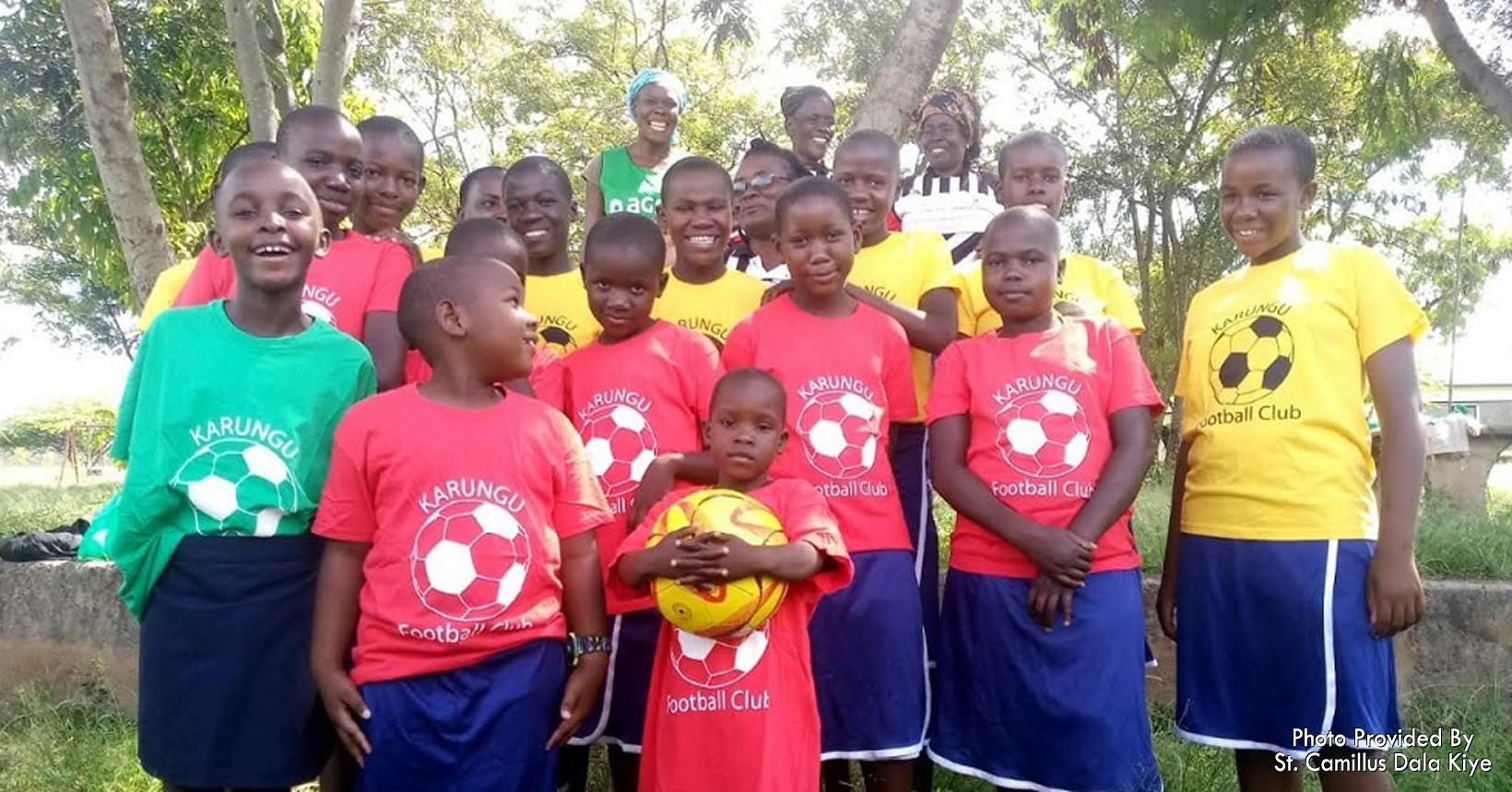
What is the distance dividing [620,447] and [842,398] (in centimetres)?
55

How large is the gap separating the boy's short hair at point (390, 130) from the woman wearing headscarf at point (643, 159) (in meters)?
1.05

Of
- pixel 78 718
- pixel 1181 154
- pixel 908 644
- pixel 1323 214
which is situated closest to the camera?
pixel 908 644

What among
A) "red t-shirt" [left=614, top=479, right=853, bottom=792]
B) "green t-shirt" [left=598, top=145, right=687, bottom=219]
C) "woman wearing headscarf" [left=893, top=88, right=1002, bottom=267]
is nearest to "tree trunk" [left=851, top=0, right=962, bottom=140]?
"woman wearing headscarf" [left=893, top=88, right=1002, bottom=267]

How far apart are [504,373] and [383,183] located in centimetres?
125

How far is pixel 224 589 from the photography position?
2.07 m

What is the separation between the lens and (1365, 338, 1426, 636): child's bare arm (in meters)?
2.31

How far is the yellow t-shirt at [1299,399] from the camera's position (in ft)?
7.86

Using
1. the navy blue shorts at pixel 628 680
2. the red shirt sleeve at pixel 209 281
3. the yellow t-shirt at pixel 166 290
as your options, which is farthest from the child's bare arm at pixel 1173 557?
the yellow t-shirt at pixel 166 290

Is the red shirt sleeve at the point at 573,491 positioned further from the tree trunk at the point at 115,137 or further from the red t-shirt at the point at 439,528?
the tree trunk at the point at 115,137

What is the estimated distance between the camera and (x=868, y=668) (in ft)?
8.23

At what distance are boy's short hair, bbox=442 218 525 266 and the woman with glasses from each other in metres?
0.85

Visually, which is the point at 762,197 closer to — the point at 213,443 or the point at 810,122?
the point at 810,122

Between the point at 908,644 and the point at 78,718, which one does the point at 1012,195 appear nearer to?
the point at 908,644

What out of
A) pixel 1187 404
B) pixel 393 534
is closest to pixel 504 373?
pixel 393 534
